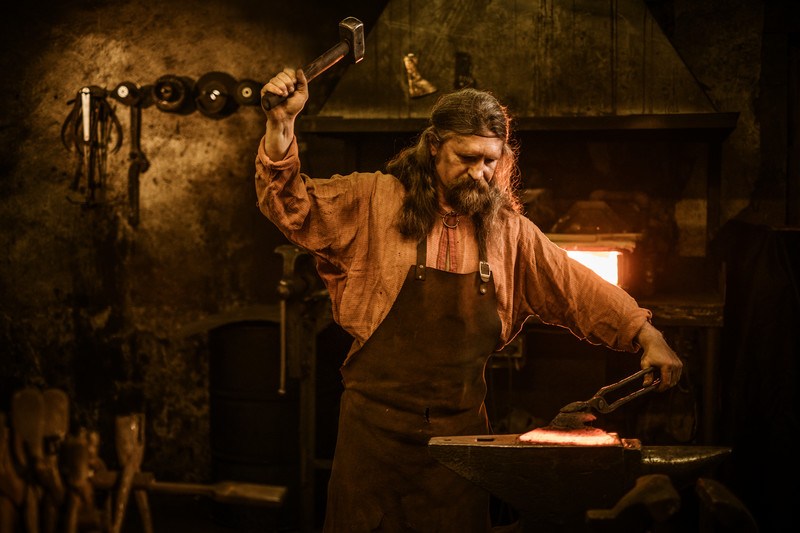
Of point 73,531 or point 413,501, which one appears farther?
point 413,501

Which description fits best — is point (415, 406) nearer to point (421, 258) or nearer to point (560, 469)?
point (421, 258)

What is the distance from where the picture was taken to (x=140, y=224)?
5.55m

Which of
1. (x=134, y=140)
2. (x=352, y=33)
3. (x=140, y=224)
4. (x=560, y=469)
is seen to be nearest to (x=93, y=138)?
(x=134, y=140)

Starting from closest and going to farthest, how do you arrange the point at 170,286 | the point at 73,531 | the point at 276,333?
the point at 73,531
the point at 276,333
the point at 170,286

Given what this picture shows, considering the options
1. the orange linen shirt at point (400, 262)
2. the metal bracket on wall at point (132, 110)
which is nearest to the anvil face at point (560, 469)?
the orange linen shirt at point (400, 262)

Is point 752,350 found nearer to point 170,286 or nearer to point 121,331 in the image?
point 170,286

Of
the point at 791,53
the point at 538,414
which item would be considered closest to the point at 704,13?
the point at 791,53

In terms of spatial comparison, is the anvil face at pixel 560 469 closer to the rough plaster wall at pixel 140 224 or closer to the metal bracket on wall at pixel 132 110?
the rough plaster wall at pixel 140 224

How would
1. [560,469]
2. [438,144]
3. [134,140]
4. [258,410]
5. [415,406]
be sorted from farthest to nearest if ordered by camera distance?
[134,140] < [258,410] < [438,144] < [415,406] < [560,469]

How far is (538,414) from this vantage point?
5047mm

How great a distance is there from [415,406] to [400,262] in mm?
498

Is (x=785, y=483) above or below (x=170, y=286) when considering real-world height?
below

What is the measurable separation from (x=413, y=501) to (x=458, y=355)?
520 mm

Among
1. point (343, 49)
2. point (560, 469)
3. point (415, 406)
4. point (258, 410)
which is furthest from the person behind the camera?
point (258, 410)
